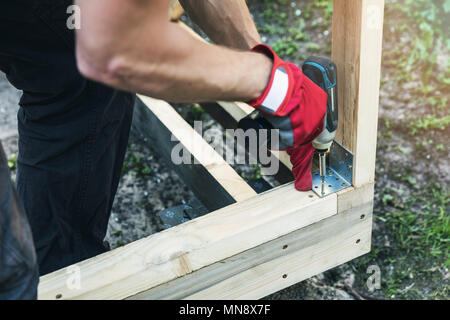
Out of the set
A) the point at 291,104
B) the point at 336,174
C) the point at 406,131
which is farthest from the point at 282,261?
the point at 406,131

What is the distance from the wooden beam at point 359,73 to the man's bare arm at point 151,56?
37cm

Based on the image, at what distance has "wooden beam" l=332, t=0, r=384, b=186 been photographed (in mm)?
1337

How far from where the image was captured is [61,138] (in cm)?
155

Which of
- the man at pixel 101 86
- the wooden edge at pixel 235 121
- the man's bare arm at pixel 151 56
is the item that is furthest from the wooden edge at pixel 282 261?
the man's bare arm at pixel 151 56

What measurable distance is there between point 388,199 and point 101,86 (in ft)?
4.13

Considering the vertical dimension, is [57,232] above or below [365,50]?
below

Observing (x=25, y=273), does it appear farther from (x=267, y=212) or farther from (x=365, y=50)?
(x=365, y=50)

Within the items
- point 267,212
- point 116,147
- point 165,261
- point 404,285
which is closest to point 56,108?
point 116,147

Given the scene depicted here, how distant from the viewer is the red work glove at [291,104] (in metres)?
1.22

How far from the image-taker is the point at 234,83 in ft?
3.70

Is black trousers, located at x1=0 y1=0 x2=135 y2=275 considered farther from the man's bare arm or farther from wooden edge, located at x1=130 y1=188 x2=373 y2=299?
the man's bare arm

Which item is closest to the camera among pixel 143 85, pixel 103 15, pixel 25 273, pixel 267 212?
Result: pixel 103 15

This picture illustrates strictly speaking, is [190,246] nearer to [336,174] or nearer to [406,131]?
[336,174]

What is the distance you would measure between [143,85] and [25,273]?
47cm
